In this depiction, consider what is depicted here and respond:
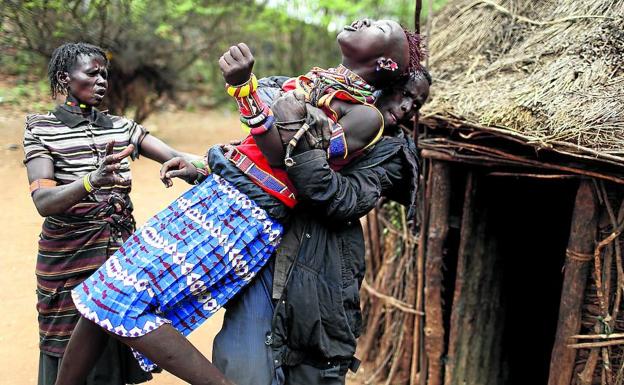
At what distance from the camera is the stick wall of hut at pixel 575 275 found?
349cm

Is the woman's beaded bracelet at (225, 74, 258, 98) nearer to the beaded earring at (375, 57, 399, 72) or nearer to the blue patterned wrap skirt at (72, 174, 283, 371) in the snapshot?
the blue patterned wrap skirt at (72, 174, 283, 371)

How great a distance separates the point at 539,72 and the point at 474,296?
5.04ft

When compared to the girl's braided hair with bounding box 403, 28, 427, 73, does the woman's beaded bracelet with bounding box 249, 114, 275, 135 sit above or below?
below

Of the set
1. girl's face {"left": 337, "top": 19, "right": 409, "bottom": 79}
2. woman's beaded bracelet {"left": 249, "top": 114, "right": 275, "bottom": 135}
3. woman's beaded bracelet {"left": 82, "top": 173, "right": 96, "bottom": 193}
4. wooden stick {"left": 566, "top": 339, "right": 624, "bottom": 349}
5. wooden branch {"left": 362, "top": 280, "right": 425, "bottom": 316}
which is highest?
girl's face {"left": 337, "top": 19, "right": 409, "bottom": 79}

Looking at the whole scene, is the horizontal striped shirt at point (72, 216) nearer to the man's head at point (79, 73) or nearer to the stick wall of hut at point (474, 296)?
the man's head at point (79, 73)

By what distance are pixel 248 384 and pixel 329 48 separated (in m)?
11.4

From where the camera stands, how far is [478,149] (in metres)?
3.81

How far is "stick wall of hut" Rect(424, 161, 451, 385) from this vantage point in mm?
4207

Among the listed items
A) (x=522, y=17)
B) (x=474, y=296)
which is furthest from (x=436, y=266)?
(x=522, y=17)

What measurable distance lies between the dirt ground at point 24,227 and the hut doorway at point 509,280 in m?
1.91

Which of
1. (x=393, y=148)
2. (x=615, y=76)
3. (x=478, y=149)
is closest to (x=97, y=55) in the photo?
(x=393, y=148)

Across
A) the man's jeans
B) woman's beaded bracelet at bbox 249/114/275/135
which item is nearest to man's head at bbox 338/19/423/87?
woman's beaded bracelet at bbox 249/114/275/135

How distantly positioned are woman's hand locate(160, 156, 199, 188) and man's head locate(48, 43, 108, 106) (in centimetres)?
56

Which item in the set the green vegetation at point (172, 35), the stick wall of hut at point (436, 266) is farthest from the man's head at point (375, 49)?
the green vegetation at point (172, 35)
